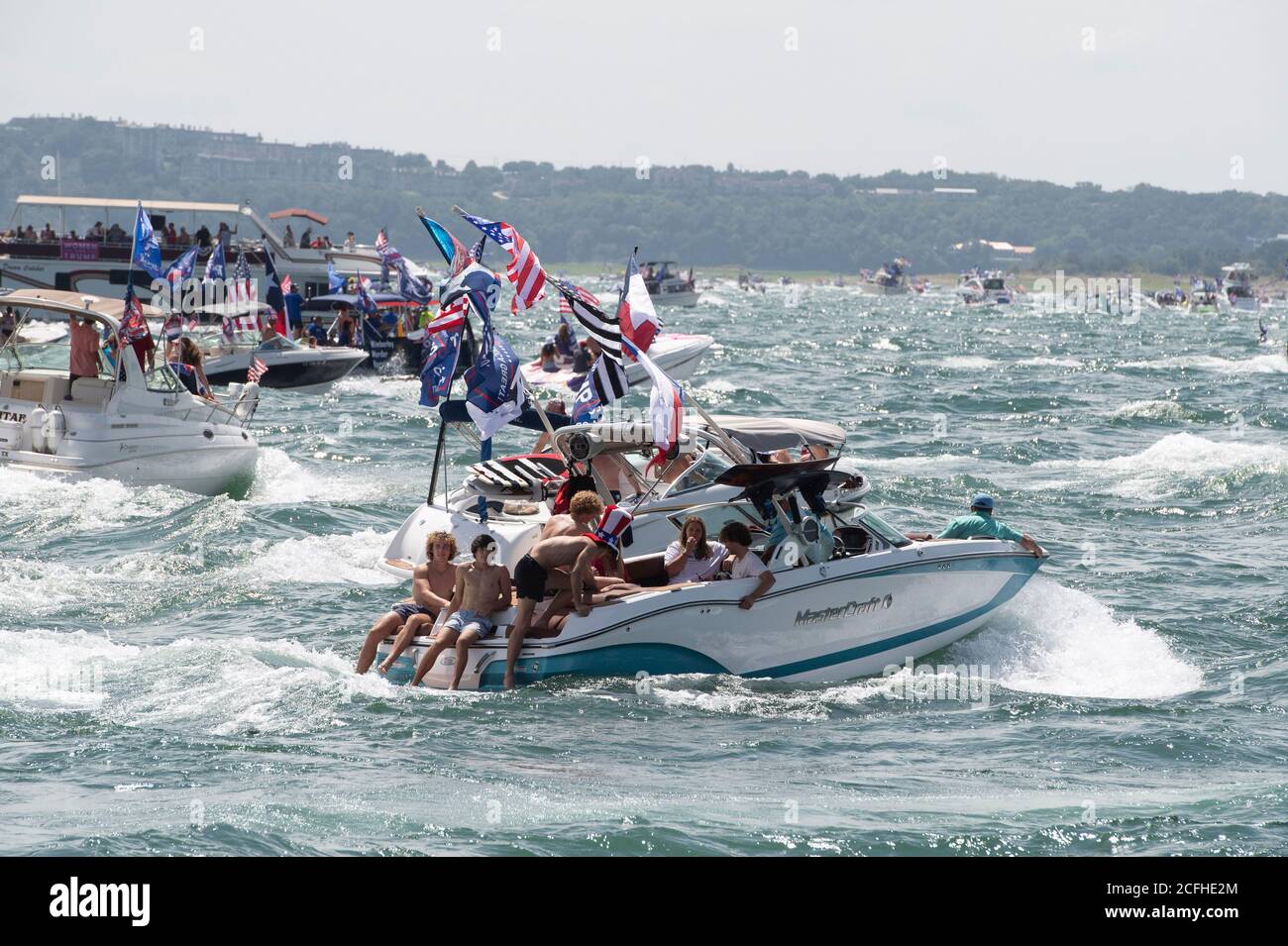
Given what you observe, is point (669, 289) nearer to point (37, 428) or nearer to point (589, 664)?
point (37, 428)

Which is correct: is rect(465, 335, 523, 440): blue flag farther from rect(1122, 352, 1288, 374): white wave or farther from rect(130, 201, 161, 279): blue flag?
rect(1122, 352, 1288, 374): white wave

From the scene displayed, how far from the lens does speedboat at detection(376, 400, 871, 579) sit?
14883mm

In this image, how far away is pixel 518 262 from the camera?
54.3 feet

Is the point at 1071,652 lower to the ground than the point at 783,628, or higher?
lower

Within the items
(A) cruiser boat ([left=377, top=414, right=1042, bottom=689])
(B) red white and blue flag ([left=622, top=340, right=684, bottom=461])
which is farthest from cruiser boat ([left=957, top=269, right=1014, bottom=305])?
(B) red white and blue flag ([left=622, top=340, right=684, bottom=461])

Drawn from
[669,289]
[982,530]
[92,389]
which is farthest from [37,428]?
[669,289]

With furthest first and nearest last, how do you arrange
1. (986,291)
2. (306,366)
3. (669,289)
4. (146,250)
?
(986,291), (669,289), (306,366), (146,250)

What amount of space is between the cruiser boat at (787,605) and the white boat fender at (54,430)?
1042 cm

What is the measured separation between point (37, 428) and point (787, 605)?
43.9ft

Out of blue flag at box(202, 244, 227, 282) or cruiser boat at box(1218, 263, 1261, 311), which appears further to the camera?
cruiser boat at box(1218, 263, 1261, 311)

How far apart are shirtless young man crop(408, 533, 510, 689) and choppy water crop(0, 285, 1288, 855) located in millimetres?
411
